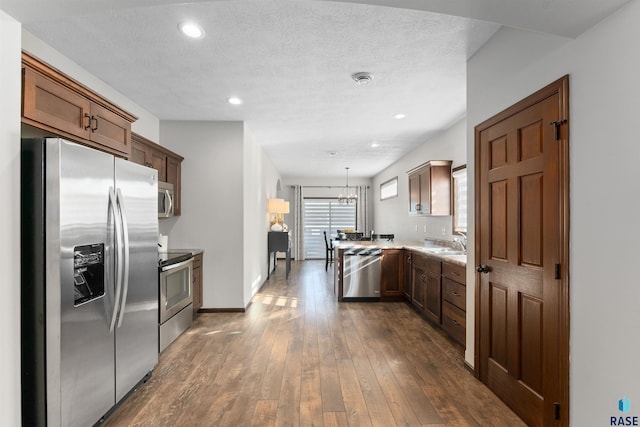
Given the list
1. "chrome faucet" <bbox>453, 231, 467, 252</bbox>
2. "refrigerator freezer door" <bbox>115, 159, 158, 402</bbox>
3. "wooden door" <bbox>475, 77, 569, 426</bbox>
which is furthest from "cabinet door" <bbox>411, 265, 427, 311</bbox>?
"refrigerator freezer door" <bbox>115, 159, 158, 402</bbox>

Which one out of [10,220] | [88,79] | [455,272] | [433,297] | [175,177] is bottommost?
[433,297]

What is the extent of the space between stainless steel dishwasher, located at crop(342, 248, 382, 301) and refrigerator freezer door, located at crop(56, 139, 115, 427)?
3.51m

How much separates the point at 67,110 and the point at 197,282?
2.84 meters

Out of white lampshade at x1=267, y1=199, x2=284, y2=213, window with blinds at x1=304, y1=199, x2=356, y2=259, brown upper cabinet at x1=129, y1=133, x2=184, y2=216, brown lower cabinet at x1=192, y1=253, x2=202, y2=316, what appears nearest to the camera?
brown upper cabinet at x1=129, y1=133, x2=184, y2=216

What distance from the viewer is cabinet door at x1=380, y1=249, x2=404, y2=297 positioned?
203 inches

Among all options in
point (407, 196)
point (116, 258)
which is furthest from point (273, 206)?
point (116, 258)

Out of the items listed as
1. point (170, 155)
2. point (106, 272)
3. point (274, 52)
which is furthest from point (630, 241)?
point (170, 155)

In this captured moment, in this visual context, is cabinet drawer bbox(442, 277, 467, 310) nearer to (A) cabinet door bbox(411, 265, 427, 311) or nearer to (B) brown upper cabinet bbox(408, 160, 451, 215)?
(A) cabinet door bbox(411, 265, 427, 311)

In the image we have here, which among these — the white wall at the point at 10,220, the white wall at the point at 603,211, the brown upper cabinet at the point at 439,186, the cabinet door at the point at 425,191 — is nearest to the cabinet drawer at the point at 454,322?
the white wall at the point at 603,211

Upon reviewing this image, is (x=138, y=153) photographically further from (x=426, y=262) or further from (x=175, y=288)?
(x=426, y=262)

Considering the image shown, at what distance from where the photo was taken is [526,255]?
6.91 feet

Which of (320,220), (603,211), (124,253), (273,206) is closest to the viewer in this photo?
(603,211)

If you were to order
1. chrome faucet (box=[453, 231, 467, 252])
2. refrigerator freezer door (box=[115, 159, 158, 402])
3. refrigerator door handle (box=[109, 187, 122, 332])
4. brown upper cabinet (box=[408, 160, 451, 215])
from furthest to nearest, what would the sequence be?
1. brown upper cabinet (box=[408, 160, 451, 215])
2. chrome faucet (box=[453, 231, 467, 252])
3. refrigerator freezer door (box=[115, 159, 158, 402])
4. refrigerator door handle (box=[109, 187, 122, 332])

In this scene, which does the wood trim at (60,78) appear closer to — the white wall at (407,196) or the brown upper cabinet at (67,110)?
the brown upper cabinet at (67,110)
